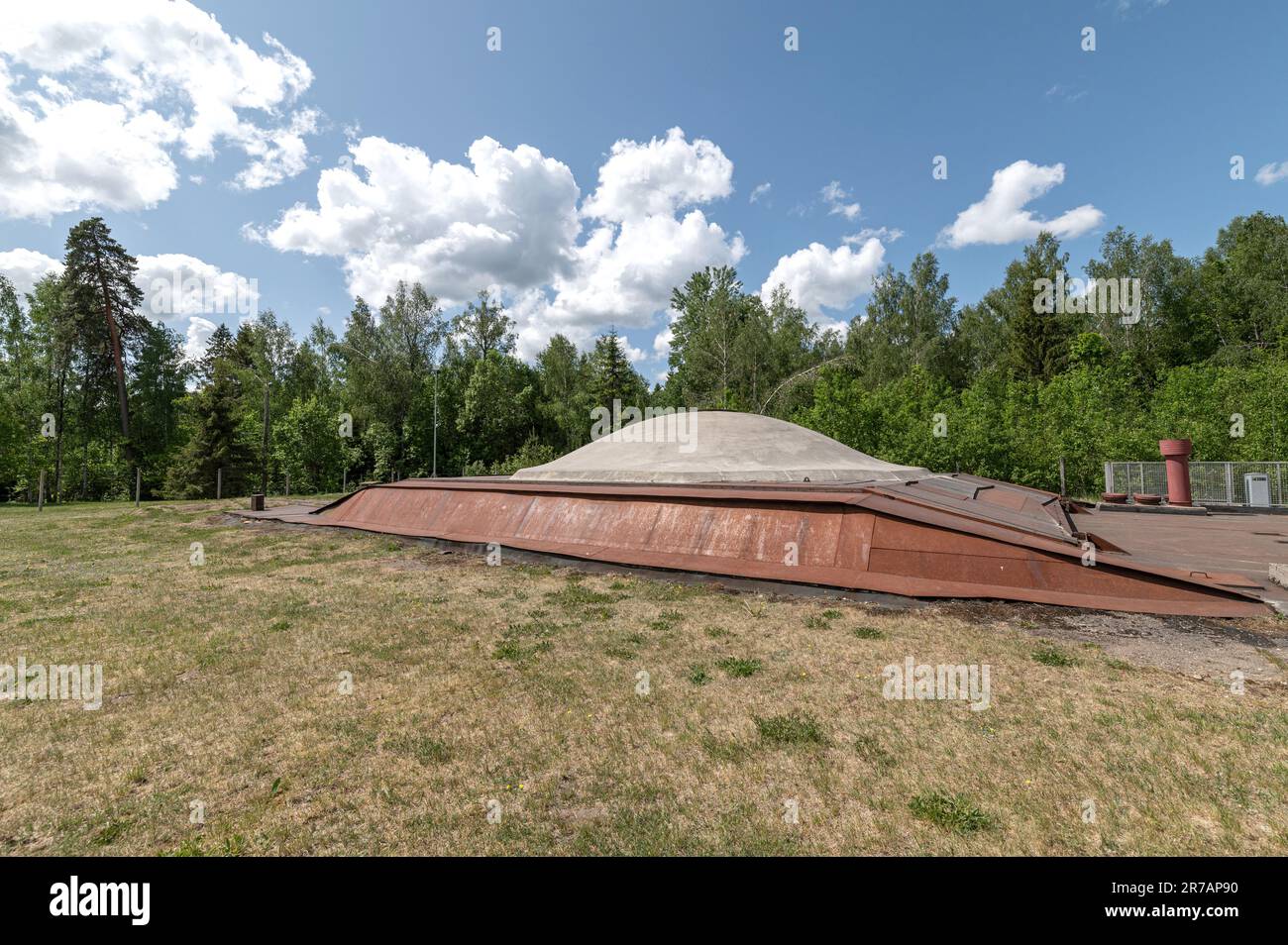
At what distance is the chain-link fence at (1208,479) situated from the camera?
63.5 ft

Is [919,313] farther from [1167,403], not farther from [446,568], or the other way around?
[446,568]

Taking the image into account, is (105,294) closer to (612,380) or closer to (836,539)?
(612,380)

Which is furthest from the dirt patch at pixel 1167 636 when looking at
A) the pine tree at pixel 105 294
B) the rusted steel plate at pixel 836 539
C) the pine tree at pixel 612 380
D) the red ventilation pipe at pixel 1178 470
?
the pine tree at pixel 105 294

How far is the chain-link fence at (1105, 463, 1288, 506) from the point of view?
19.4 metres

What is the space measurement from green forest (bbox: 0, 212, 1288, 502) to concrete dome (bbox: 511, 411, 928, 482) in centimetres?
1247

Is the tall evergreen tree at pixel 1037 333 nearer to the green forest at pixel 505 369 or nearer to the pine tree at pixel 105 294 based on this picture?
the green forest at pixel 505 369

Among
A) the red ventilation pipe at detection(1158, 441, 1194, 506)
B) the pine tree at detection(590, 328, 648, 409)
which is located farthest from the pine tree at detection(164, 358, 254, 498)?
the red ventilation pipe at detection(1158, 441, 1194, 506)

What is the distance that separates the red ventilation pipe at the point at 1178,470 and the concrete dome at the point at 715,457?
9.93m

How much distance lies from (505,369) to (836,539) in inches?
1805

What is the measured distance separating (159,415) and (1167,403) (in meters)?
72.2

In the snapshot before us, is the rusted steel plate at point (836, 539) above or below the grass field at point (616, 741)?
above

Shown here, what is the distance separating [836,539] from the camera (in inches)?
323
